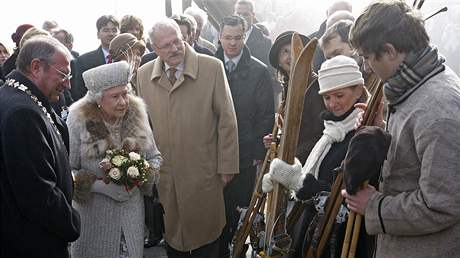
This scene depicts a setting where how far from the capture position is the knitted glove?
3578 millimetres

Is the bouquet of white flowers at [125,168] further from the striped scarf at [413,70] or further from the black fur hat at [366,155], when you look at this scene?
the striped scarf at [413,70]

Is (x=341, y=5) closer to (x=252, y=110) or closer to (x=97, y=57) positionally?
(x=252, y=110)

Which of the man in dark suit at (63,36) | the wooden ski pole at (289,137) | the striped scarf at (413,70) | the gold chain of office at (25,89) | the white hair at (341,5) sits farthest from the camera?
the man in dark suit at (63,36)

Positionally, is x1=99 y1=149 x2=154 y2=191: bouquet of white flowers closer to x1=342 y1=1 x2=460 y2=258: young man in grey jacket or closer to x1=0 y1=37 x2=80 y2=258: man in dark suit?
x1=0 y1=37 x2=80 y2=258: man in dark suit

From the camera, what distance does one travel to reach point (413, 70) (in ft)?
6.84

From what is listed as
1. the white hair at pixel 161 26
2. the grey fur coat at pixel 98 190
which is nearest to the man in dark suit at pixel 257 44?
the white hair at pixel 161 26

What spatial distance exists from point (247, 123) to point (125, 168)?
1.86 m

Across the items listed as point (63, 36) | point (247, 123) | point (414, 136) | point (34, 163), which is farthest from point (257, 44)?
point (414, 136)

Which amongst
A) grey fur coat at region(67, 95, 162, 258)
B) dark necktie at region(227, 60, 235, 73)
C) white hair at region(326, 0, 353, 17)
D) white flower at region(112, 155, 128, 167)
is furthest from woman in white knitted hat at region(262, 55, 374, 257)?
white hair at region(326, 0, 353, 17)

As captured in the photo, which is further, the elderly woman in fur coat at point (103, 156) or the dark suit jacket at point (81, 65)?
the dark suit jacket at point (81, 65)

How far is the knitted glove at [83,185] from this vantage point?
11.7 feet

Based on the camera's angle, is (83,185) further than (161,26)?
No

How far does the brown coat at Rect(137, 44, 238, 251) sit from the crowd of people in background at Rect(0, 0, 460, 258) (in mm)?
12

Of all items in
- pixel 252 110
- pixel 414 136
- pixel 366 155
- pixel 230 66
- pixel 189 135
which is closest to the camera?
pixel 414 136
